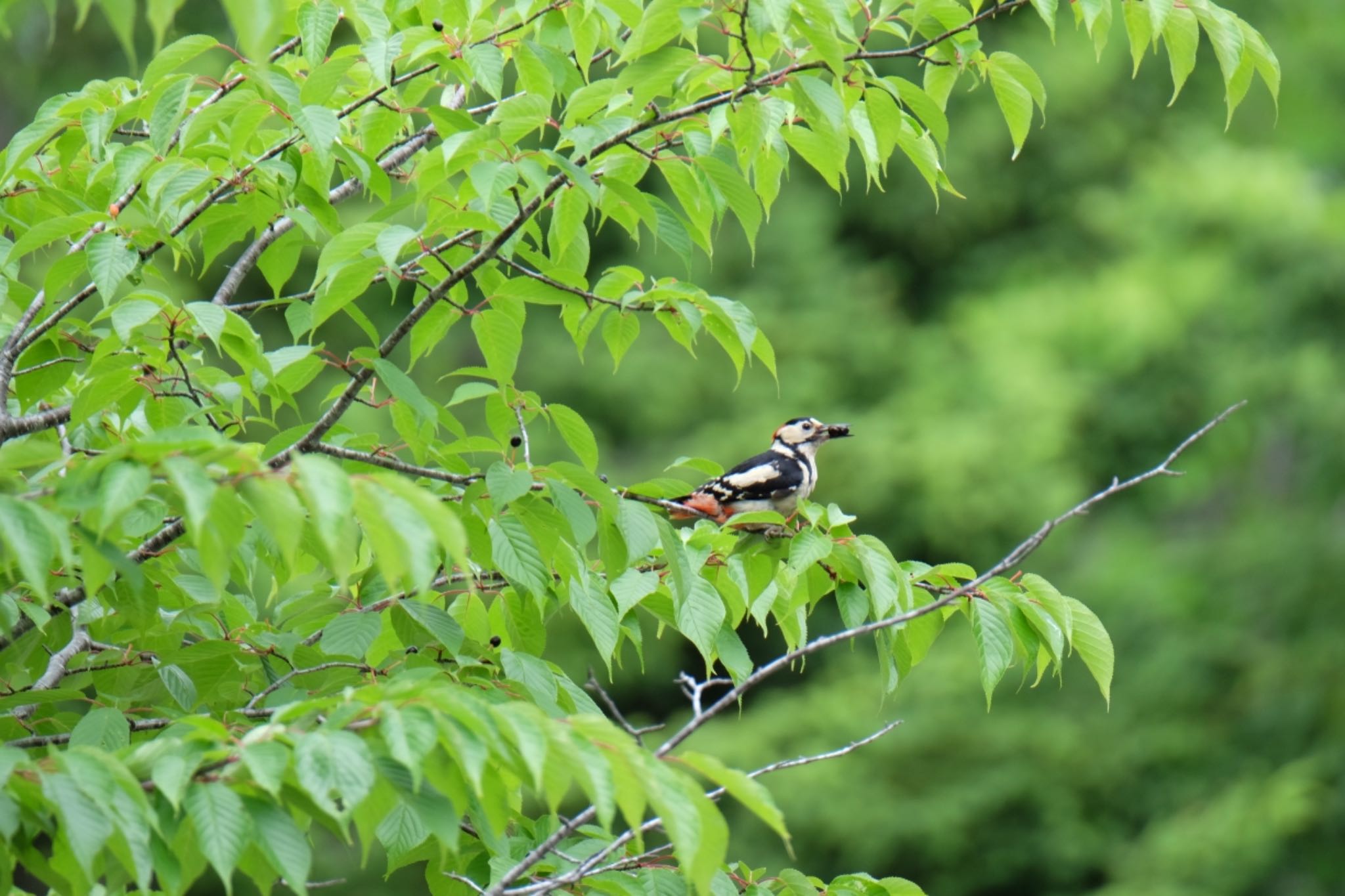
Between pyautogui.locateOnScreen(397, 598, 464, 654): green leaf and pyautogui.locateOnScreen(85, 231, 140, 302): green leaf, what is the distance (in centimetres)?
93

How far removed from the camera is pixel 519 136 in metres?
3.21

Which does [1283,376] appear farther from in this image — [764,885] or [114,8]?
[114,8]

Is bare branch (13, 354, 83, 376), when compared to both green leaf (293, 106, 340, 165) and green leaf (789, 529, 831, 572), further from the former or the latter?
green leaf (789, 529, 831, 572)

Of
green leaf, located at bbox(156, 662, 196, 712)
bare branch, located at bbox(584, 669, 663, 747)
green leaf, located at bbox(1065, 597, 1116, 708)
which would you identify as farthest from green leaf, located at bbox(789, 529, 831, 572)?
green leaf, located at bbox(156, 662, 196, 712)

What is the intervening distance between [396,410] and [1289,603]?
14.4 m

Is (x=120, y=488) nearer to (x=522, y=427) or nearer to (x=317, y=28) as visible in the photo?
(x=522, y=427)

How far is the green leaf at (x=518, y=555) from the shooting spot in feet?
10.5

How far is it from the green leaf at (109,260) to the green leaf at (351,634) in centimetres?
86

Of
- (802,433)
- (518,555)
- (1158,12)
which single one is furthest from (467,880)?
(802,433)

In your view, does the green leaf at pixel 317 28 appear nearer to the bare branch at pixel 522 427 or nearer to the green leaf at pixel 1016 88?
the bare branch at pixel 522 427

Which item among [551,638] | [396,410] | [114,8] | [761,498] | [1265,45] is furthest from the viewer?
[551,638]

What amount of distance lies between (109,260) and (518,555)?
111 centimetres

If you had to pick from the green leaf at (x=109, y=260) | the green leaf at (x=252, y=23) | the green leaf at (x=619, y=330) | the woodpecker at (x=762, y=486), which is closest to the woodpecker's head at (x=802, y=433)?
the woodpecker at (x=762, y=486)

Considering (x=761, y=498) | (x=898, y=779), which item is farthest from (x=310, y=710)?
(x=898, y=779)
